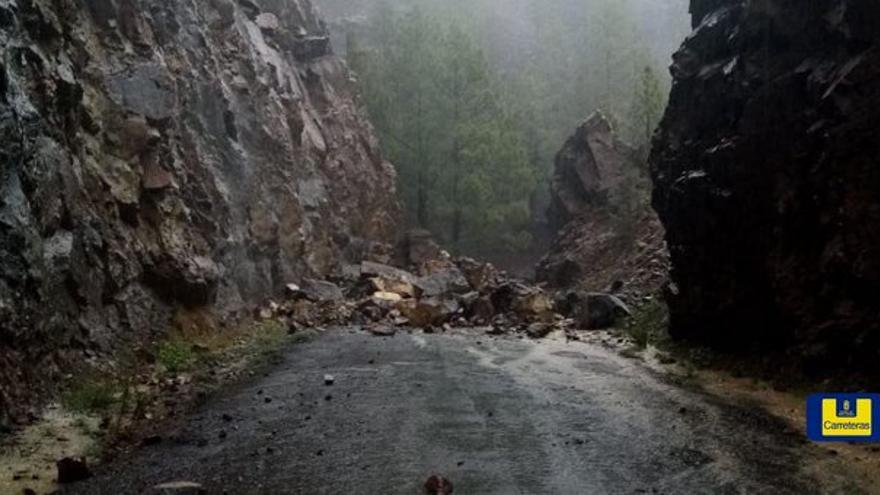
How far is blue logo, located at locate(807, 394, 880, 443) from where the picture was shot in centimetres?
1121

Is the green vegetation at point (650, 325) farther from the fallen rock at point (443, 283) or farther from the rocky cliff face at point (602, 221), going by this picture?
the fallen rock at point (443, 283)

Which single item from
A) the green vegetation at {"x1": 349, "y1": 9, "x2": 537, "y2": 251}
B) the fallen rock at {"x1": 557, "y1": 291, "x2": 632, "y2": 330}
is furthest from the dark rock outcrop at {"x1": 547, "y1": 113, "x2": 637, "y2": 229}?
the fallen rock at {"x1": 557, "y1": 291, "x2": 632, "y2": 330}

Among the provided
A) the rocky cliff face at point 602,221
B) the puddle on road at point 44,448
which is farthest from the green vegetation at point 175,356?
the rocky cliff face at point 602,221

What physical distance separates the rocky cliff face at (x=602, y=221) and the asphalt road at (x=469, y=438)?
1361cm

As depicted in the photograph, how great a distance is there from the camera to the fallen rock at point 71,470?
932 centimetres

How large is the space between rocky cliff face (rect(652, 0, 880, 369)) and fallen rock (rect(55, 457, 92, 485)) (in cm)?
1181

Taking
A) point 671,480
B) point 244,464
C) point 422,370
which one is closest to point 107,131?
point 422,370

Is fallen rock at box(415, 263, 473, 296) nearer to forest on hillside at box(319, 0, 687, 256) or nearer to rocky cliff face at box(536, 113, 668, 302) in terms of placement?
rocky cliff face at box(536, 113, 668, 302)

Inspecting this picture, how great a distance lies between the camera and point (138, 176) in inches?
735


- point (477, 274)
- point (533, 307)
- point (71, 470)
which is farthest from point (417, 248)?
point (71, 470)

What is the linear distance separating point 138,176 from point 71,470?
10650 millimetres

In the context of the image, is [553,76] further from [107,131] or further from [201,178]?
[107,131]

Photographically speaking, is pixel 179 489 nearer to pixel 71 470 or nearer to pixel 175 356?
pixel 71 470

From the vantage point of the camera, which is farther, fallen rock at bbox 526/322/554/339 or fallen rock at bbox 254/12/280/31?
fallen rock at bbox 254/12/280/31
